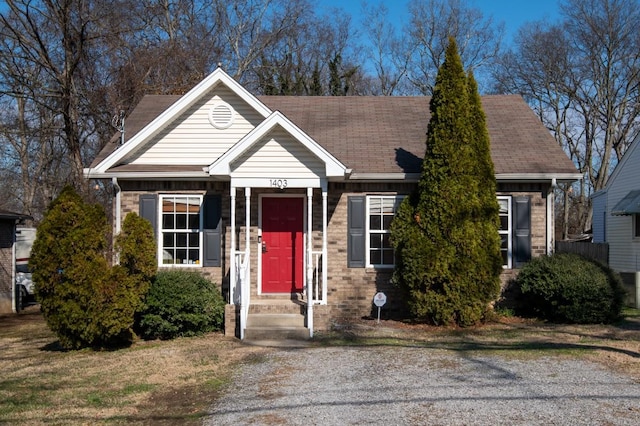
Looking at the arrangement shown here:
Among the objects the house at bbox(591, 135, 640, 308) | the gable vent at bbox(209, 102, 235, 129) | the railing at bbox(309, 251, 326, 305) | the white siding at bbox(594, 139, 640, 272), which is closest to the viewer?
the railing at bbox(309, 251, 326, 305)

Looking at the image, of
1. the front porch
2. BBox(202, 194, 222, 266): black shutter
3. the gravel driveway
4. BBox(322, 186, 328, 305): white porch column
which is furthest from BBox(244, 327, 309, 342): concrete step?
BBox(202, 194, 222, 266): black shutter

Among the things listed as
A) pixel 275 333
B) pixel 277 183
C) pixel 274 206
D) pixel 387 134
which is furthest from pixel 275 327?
pixel 387 134

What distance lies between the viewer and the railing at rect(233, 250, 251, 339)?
37.7 feet

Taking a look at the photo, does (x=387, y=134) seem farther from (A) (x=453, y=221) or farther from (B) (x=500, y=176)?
(A) (x=453, y=221)

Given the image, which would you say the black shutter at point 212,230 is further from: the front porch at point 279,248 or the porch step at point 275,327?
the porch step at point 275,327

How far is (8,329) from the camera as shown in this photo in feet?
49.2

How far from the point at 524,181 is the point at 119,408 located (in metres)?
9.35

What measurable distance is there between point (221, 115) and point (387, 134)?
12.8ft

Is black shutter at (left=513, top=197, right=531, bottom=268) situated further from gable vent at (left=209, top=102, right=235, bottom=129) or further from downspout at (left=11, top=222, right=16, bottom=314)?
downspout at (left=11, top=222, right=16, bottom=314)

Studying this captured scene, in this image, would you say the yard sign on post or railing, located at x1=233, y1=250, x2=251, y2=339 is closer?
railing, located at x1=233, y1=250, x2=251, y2=339

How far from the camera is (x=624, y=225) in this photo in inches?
917

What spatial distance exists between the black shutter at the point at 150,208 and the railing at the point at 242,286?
78.2 inches

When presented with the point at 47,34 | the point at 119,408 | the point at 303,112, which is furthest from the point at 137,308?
the point at 47,34

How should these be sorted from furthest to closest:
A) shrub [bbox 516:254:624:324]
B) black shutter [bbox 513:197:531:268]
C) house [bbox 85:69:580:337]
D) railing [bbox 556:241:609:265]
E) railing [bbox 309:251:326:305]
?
railing [bbox 556:241:609:265]
black shutter [bbox 513:197:531:268]
house [bbox 85:69:580:337]
railing [bbox 309:251:326:305]
shrub [bbox 516:254:624:324]
